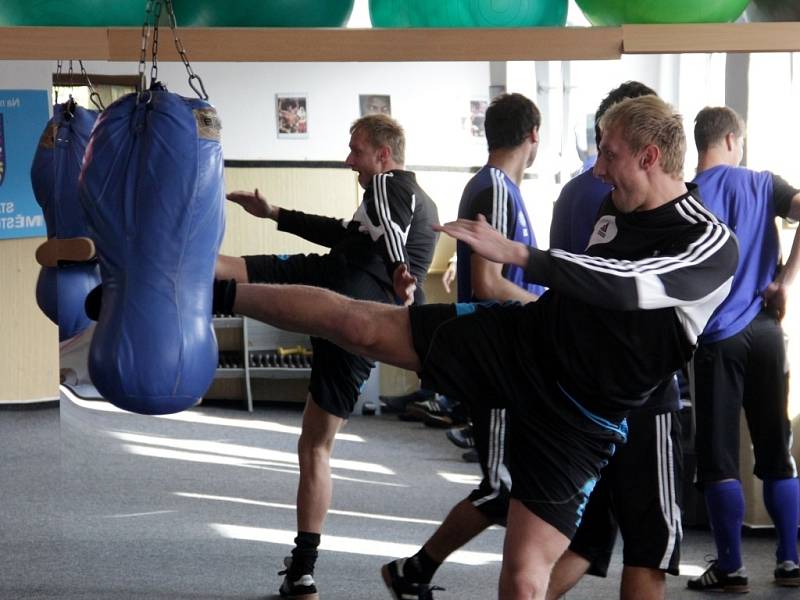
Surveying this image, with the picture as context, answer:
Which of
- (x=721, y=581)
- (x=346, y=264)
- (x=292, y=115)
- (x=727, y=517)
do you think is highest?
(x=292, y=115)

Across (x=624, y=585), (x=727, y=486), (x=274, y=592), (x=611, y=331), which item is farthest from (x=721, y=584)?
(x=611, y=331)

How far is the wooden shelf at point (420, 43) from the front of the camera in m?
3.00

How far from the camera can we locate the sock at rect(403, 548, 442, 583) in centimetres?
370

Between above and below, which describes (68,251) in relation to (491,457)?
above

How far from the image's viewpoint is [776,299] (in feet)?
12.9

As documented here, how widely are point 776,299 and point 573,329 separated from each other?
1.49 meters

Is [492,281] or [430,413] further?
[430,413]

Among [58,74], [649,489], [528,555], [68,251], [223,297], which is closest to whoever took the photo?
[223,297]

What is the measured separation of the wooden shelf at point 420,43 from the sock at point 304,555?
1698 mm

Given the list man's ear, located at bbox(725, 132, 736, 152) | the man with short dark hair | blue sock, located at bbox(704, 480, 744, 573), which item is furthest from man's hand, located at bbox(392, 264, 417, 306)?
blue sock, located at bbox(704, 480, 744, 573)

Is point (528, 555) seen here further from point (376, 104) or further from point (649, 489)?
point (376, 104)

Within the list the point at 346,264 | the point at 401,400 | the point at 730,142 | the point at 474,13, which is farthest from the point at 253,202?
the point at 730,142

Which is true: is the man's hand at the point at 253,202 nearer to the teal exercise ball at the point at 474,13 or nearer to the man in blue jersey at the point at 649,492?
the teal exercise ball at the point at 474,13

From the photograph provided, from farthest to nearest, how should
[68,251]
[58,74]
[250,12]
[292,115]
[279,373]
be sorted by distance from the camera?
[279,373], [292,115], [58,74], [68,251], [250,12]
